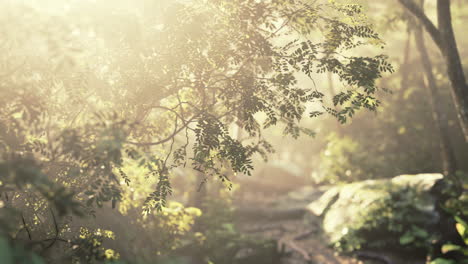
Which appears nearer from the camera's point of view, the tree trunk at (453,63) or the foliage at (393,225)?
the tree trunk at (453,63)

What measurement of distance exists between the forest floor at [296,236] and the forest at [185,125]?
7 cm

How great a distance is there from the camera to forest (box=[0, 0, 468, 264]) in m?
3.51

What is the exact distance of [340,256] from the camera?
9.24 metres

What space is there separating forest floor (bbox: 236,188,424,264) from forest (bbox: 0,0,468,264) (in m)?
0.07

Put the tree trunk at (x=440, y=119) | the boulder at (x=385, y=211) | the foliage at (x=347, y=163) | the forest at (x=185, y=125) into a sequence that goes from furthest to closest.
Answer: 1. the foliage at (x=347, y=163)
2. the tree trunk at (x=440, y=119)
3. the boulder at (x=385, y=211)
4. the forest at (x=185, y=125)

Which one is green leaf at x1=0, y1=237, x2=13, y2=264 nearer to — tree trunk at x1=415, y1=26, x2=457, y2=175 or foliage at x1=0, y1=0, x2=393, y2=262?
foliage at x1=0, y1=0, x2=393, y2=262

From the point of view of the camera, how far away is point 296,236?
11.3 metres

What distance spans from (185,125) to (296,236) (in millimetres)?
8010

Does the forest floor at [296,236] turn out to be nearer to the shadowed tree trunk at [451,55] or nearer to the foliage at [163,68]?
the shadowed tree trunk at [451,55]

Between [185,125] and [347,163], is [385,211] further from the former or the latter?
[185,125]

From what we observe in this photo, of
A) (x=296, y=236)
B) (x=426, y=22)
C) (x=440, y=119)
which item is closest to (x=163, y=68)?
(x=426, y=22)

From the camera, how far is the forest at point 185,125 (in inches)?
138

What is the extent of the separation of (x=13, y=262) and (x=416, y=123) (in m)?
15.3

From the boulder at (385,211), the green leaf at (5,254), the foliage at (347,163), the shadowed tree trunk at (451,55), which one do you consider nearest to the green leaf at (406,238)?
the boulder at (385,211)
